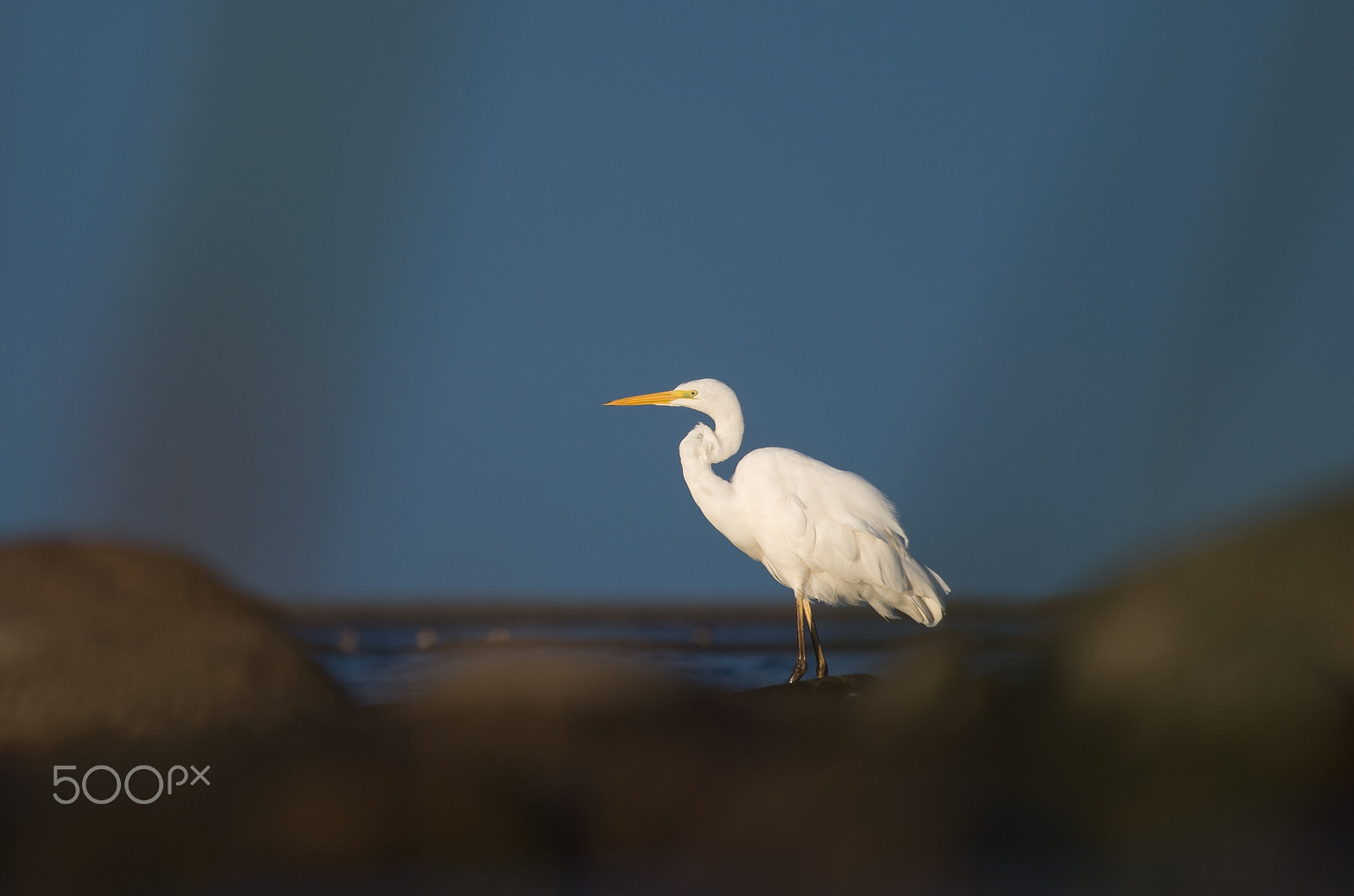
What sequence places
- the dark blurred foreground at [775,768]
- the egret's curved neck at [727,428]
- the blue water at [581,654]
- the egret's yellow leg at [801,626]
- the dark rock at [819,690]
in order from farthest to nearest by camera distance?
the egret's curved neck at [727,428] → the egret's yellow leg at [801,626] → the dark rock at [819,690] → the blue water at [581,654] → the dark blurred foreground at [775,768]

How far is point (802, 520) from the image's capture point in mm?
4711

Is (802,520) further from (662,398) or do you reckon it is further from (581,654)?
(581,654)

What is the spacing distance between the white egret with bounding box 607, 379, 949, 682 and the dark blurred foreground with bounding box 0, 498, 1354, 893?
9.75ft

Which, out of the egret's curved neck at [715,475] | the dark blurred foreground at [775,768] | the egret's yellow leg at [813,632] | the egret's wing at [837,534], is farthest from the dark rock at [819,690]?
the dark blurred foreground at [775,768]

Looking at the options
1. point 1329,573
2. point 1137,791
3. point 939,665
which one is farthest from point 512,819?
point 1329,573

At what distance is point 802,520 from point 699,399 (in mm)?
880

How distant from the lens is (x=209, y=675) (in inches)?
76.9

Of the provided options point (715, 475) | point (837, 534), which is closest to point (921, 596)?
point (837, 534)

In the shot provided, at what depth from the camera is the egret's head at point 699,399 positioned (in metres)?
5.10

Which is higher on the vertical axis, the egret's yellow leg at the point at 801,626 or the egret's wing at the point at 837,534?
the egret's wing at the point at 837,534

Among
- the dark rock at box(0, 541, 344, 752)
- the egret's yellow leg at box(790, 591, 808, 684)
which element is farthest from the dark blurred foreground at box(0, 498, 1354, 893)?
the egret's yellow leg at box(790, 591, 808, 684)

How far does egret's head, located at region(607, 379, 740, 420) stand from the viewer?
510cm

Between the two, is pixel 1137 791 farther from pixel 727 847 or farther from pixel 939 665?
pixel 727 847

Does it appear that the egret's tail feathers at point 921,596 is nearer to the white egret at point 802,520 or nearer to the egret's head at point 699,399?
the white egret at point 802,520
